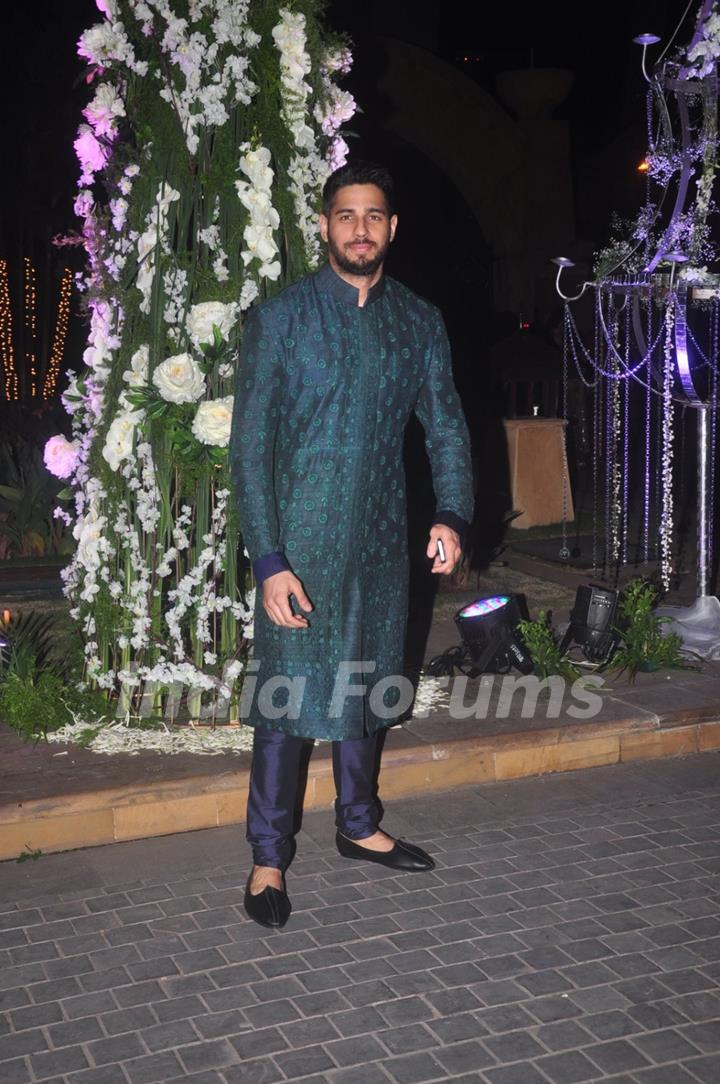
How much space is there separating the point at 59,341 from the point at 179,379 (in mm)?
Answer: 8956

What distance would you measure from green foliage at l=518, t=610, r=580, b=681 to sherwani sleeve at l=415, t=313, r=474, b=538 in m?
1.97

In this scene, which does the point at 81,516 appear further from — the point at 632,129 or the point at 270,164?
the point at 632,129

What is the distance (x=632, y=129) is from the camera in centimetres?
2167

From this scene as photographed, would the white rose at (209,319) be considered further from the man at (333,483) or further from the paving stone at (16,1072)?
the paving stone at (16,1072)

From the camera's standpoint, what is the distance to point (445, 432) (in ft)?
13.7

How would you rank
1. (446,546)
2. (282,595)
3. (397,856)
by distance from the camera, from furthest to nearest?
(397,856) < (446,546) < (282,595)

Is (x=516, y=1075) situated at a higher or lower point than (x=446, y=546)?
lower

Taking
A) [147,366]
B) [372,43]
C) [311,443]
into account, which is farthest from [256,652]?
[372,43]

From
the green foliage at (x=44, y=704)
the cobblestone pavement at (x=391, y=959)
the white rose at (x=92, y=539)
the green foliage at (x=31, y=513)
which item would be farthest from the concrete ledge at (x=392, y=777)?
the green foliage at (x=31, y=513)

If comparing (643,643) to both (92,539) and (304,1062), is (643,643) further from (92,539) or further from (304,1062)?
(304,1062)

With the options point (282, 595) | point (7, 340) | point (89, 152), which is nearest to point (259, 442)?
point (282, 595)

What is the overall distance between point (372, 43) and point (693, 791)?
9359 millimetres

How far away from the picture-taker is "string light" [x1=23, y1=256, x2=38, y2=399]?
44.4 feet

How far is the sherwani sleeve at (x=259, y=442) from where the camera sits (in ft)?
12.6
